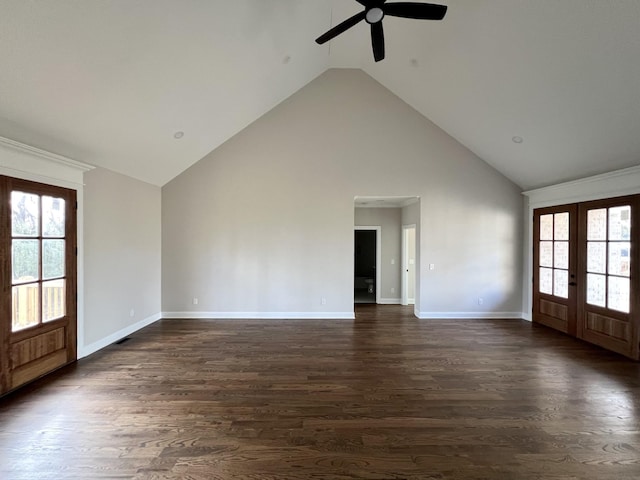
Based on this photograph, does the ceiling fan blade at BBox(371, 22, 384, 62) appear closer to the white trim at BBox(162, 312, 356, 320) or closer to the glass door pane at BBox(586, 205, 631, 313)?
the glass door pane at BBox(586, 205, 631, 313)

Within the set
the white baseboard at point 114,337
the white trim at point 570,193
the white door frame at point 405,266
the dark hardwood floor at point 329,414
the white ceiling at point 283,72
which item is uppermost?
the white ceiling at point 283,72

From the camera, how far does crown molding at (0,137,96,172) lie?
2.91m

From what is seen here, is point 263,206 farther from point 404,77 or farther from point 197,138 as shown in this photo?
point 404,77

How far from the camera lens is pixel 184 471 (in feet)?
6.56

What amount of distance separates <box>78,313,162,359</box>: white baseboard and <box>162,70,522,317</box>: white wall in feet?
1.46

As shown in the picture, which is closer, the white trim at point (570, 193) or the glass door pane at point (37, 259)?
the glass door pane at point (37, 259)

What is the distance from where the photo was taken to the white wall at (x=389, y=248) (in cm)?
766

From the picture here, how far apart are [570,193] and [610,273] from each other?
1405 mm

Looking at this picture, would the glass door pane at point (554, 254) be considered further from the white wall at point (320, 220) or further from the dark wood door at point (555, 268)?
the white wall at point (320, 220)

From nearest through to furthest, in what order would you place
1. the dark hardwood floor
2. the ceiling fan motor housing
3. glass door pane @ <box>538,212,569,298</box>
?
the dark hardwood floor < the ceiling fan motor housing < glass door pane @ <box>538,212,569,298</box>

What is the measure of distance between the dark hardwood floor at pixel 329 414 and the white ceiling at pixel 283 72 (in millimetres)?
2745

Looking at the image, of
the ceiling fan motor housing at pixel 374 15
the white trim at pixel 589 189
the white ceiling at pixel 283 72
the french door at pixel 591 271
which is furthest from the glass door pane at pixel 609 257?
the ceiling fan motor housing at pixel 374 15

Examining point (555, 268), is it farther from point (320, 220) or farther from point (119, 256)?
point (119, 256)

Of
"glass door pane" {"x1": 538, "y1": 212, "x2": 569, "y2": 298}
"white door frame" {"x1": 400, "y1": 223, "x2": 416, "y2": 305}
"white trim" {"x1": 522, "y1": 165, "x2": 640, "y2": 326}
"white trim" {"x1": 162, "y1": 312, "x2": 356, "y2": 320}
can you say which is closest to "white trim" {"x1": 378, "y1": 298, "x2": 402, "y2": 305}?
"white door frame" {"x1": 400, "y1": 223, "x2": 416, "y2": 305}
